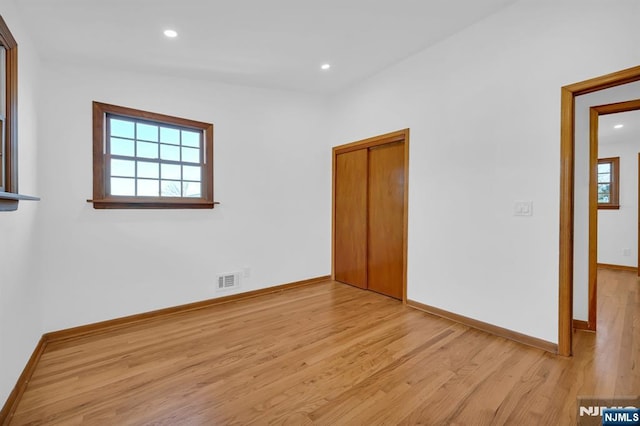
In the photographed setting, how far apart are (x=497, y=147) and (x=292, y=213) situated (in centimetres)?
254

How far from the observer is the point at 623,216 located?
17.1 feet

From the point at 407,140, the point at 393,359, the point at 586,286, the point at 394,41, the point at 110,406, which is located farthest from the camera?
the point at 407,140

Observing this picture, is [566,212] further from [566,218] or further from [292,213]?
[292,213]

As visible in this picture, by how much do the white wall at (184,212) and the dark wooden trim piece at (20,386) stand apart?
1.15 feet

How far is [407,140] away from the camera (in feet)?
10.5

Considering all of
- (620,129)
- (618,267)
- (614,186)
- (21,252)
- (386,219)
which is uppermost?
(620,129)

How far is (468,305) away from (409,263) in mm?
724

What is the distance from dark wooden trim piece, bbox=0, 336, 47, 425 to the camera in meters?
1.53

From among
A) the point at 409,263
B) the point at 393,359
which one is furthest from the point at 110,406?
the point at 409,263

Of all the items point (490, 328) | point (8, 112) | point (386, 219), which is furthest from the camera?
point (386, 219)

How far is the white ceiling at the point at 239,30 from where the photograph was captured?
7.02 feet

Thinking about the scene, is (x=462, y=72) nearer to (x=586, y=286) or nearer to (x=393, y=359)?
(x=586, y=286)

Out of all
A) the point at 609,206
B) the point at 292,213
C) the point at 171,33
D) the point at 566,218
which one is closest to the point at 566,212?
the point at 566,218

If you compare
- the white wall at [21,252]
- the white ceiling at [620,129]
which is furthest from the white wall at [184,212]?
the white ceiling at [620,129]
